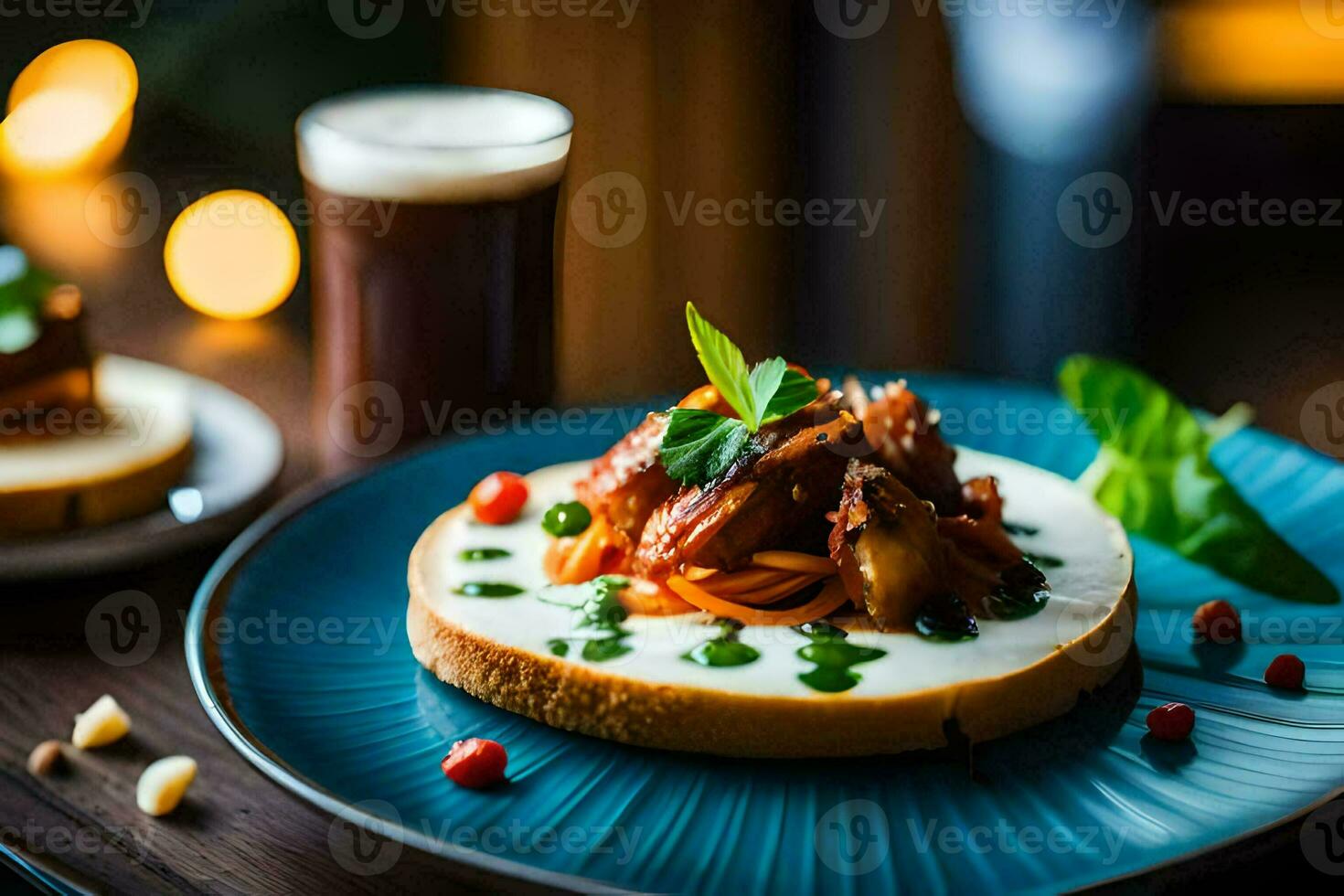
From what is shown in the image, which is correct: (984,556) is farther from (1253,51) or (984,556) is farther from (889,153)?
(889,153)

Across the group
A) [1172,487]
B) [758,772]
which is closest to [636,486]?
[758,772]

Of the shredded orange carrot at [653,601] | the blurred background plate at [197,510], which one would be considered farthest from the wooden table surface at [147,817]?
the shredded orange carrot at [653,601]

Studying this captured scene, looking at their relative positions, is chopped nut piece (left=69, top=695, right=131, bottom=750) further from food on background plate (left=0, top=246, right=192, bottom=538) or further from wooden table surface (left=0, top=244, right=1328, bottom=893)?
food on background plate (left=0, top=246, right=192, bottom=538)

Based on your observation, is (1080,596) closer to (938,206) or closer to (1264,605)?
(1264,605)

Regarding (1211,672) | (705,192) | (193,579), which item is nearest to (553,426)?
(193,579)

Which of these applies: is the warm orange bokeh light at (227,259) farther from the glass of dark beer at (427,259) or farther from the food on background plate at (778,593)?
the food on background plate at (778,593)

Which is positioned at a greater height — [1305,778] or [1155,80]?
[1155,80]

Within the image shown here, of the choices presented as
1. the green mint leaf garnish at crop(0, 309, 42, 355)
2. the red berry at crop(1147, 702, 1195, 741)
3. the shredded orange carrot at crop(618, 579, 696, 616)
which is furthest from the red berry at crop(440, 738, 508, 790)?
the green mint leaf garnish at crop(0, 309, 42, 355)
